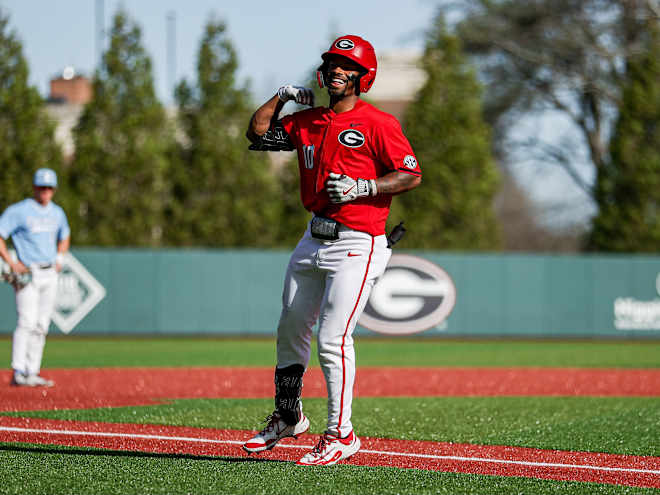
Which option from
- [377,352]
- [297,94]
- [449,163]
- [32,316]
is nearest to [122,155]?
[449,163]

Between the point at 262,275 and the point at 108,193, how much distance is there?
628 cm

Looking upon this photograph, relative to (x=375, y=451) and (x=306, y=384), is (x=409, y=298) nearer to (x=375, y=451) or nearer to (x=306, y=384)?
(x=306, y=384)

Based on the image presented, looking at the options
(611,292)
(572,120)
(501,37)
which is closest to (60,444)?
(611,292)

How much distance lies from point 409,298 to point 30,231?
443 inches

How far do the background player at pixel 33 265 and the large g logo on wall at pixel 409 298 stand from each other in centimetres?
1030

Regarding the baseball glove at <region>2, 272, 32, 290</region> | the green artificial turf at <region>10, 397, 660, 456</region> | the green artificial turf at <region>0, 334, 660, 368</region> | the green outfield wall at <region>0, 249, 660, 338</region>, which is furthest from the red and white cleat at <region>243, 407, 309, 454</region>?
the green outfield wall at <region>0, 249, 660, 338</region>

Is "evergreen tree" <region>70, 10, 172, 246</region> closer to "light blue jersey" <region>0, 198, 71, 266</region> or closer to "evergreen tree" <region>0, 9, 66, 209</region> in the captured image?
"evergreen tree" <region>0, 9, 66, 209</region>

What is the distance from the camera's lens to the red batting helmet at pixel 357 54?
5.44 m

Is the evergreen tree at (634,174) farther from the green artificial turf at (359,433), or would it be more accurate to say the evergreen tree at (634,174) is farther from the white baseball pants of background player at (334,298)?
the white baseball pants of background player at (334,298)

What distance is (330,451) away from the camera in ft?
17.5

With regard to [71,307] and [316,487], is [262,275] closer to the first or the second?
[71,307]

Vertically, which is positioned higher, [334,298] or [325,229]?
[325,229]

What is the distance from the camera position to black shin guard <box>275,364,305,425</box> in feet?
18.2

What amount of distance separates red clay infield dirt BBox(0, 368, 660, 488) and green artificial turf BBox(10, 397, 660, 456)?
1.08 ft
